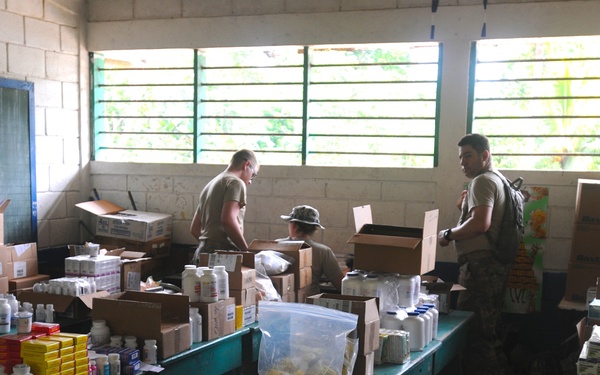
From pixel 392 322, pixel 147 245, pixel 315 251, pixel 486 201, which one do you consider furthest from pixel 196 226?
pixel 392 322

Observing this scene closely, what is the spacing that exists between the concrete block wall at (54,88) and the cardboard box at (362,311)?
144 inches

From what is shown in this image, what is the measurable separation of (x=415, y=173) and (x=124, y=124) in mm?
2722

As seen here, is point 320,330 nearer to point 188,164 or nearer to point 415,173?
point 415,173

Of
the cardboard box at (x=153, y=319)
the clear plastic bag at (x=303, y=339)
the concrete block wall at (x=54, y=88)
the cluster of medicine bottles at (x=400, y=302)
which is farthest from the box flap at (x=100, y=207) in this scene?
the clear plastic bag at (x=303, y=339)

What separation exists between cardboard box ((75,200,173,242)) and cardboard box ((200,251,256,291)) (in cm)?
206

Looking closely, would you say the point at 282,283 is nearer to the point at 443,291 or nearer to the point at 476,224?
the point at 443,291

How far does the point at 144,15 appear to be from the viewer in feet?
19.7

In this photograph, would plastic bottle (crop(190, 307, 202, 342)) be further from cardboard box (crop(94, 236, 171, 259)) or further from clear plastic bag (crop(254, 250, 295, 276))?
cardboard box (crop(94, 236, 171, 259))

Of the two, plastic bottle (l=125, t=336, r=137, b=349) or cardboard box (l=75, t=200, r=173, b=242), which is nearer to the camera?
plastic bottle (l=125, t=336, r=137, b=349)

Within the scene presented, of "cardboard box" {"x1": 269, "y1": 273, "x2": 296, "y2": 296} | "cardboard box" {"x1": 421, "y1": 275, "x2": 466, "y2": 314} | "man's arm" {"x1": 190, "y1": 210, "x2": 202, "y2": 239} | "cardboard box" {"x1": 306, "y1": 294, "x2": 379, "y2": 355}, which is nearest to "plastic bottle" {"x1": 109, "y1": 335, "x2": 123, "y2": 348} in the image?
"cardboard box" {"x1": 306, "y1": 294, "x2": 379, "y2": 355}

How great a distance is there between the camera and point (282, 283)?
4.01 m

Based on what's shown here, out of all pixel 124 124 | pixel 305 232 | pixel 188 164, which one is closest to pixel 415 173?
pixel 305 232

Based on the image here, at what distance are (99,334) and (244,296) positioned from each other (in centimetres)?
92

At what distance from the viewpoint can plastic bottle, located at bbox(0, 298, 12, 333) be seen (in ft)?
10.7
